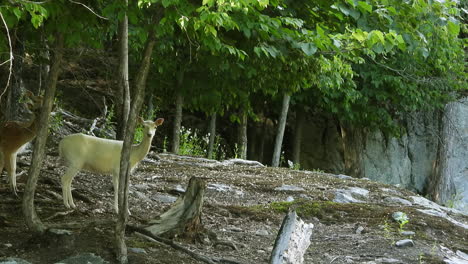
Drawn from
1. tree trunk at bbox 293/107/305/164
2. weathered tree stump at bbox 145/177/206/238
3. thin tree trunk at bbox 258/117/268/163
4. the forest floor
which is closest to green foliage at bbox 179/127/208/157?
tree trunk at bbox 293/107/305/164

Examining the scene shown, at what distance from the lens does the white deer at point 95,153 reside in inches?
299

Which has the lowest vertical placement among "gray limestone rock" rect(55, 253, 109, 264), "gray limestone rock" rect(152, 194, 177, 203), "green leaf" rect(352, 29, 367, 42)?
"gray limestone rock" rect(55, 253, 109, 264)

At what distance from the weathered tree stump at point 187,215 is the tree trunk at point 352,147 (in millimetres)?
16161

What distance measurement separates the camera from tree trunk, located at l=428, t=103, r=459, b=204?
73.5ft

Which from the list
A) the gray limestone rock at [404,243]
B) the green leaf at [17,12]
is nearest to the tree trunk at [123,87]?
the green leaf at [17,12]

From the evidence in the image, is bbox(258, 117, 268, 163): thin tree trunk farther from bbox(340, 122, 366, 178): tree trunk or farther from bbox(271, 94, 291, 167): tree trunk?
bbox(271, 94, 291, 167): tree trunk

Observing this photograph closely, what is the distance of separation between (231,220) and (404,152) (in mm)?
17462

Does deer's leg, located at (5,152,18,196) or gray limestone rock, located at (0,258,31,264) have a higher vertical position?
deer's leg, located at (5,152,18,196)

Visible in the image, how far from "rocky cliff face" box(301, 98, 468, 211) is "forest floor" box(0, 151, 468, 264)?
1196 cm

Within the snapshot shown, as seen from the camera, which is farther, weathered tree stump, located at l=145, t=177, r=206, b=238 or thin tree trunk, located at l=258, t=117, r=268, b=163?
thin tree trunk, located at l=258, t=117, r=268, b=163

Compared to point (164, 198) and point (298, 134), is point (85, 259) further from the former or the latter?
point (298, 134)

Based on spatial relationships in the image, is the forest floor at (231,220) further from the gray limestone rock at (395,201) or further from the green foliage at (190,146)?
the green foliage at (190,146)

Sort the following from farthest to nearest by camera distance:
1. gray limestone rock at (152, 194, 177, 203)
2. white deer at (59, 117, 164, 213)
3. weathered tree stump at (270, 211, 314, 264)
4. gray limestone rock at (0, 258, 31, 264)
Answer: gray limestone rock at (152, 194, 177, 203) < white deer at (59, 117, 164, 213) < weathered tree stump at (270, 211, 314, 264) < gray limestone rock at (0, 258, 31, 264)

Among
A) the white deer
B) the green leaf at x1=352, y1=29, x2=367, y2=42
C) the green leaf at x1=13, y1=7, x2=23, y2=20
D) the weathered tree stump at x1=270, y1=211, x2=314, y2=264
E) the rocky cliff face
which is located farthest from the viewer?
the rocky cliff face
